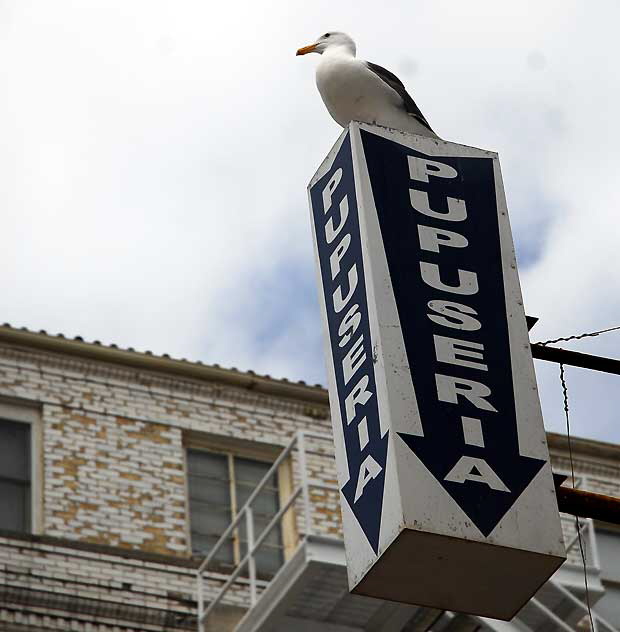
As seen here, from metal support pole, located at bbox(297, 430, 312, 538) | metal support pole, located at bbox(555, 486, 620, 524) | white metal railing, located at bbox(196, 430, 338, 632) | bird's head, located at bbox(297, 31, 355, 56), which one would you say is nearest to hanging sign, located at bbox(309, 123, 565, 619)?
metal support pole, located at bbox(555, 486, 620, 524)

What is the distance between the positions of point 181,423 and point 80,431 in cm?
116

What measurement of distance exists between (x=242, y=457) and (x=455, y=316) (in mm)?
10786

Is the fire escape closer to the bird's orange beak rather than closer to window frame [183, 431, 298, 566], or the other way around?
window frame [183, 431, 298, 566]

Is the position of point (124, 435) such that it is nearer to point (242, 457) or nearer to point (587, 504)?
point (242, 457)

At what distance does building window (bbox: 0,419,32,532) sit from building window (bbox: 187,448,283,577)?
1724mm

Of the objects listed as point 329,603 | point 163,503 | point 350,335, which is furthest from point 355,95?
point 163,503

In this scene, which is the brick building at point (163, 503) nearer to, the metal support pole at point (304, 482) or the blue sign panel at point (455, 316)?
the metal support pole at point (304, 482)

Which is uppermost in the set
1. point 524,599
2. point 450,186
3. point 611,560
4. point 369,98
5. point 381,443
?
point 611,560

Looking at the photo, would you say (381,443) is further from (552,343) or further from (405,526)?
(552,343)

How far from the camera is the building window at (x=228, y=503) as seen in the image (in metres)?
21.0

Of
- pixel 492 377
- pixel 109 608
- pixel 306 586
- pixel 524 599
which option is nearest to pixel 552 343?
pixel 492 377

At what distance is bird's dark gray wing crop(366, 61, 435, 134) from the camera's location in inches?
510

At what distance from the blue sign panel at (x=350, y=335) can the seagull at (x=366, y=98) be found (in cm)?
60

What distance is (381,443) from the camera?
35.5ft
